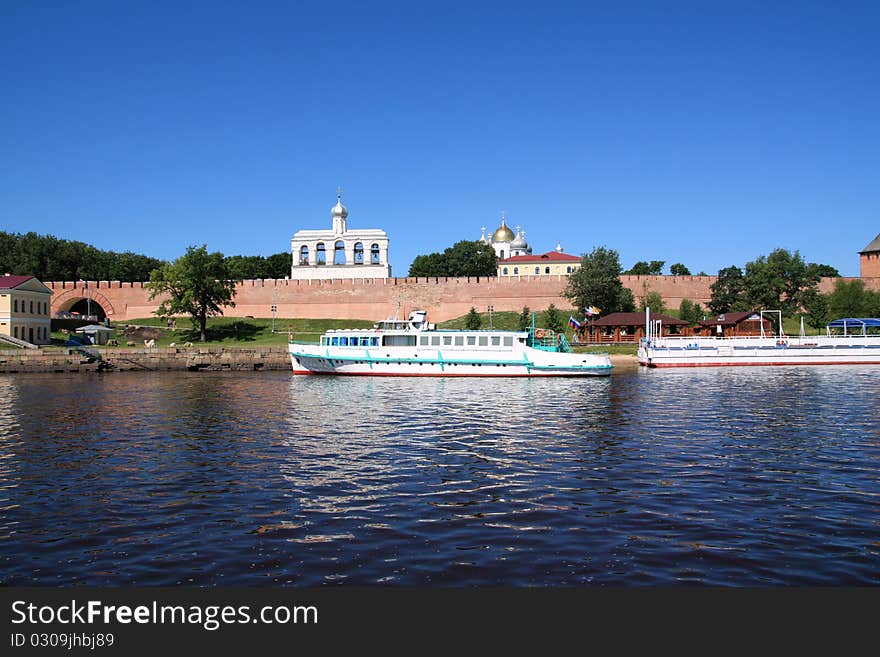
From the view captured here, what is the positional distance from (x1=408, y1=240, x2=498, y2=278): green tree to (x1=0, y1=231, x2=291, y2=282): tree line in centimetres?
2806

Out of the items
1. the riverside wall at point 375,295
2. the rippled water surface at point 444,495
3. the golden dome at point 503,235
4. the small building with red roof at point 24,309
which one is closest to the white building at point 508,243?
the golden dome at point 503,235

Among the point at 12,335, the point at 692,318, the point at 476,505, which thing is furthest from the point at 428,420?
the point at 692,318

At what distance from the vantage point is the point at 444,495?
43.5 ft

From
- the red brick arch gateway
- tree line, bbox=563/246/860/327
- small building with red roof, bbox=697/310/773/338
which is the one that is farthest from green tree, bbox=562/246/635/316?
the red brick arch gateway

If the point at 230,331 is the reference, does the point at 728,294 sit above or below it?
above

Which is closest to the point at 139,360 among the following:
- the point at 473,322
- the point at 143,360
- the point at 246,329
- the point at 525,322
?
the point at 143,360

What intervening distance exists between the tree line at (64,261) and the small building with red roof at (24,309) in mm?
23600

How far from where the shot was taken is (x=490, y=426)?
21.9 metres

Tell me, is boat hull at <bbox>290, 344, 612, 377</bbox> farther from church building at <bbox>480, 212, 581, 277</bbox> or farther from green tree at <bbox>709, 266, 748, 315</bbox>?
church building at <bbox>480, 212, 581, 277</bbox>

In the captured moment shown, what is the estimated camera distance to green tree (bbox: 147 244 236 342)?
68.2 meters

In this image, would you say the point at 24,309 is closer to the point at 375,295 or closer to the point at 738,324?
the point at 375,295

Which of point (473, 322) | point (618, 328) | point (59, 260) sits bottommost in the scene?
point (618, 328)

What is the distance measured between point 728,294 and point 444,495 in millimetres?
68377

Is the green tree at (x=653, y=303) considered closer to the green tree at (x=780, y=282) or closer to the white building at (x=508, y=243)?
the green tree at (x=780, y=282)
